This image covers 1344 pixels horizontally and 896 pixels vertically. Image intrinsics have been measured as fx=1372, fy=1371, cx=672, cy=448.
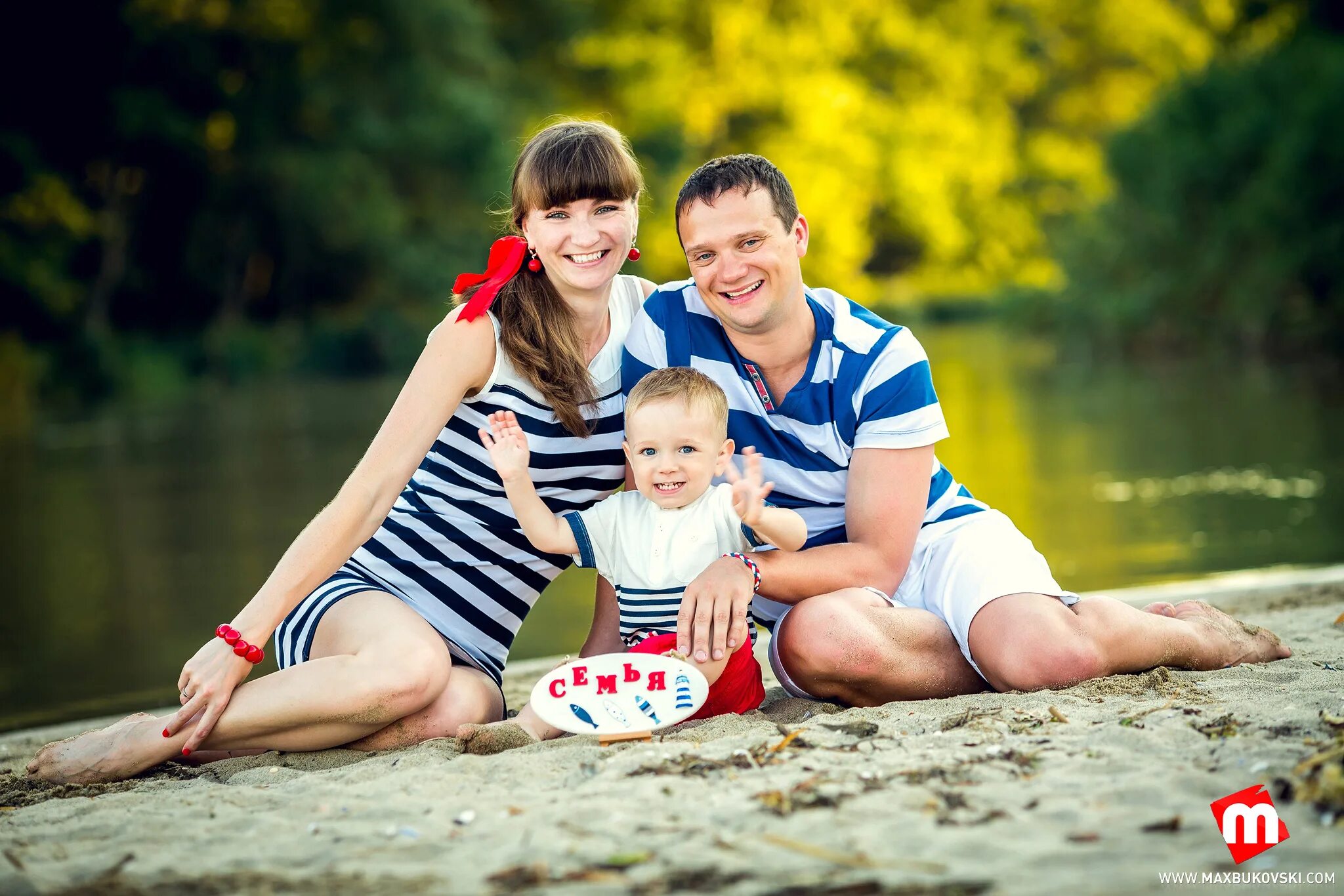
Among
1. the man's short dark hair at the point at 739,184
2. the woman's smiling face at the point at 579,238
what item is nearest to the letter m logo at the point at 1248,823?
the man's short dark hair at the point at 739,184

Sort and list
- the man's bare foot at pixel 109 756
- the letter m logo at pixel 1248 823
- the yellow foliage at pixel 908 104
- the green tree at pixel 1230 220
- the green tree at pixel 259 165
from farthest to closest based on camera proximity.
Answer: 1. the yellow foliage at pixel 908 104
2. the green tree at pixel 259 165
3. the green tree at pixel 1230 220
4. the man's bare foot at pixel 109 756
5. the letter m logo at pixel 1248 823

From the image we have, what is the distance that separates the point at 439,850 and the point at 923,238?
122 ft

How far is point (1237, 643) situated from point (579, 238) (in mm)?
2023

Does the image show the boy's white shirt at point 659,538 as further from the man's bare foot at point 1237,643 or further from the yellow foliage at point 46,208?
the yellow foliage at point 46,208

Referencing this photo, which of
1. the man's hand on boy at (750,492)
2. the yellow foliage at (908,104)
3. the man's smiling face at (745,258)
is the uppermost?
the yellow foliage at (908,104)

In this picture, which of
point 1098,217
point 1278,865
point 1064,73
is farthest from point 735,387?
point 1064,73

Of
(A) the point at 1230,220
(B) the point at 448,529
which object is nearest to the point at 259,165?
(A) the point at 1230,220

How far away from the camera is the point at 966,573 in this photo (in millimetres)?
3541

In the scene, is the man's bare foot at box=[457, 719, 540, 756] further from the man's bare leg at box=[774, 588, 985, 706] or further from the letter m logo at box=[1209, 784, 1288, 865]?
the letter m logo at box=[1209, 784, 1288, 865]

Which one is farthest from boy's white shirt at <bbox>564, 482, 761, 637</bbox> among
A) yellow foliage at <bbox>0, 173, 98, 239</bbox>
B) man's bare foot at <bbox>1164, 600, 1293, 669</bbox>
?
yellow foliage at <bbox>0, 173, 98, 239</bbox>

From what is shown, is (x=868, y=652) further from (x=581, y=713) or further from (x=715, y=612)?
(x=581, y=713)

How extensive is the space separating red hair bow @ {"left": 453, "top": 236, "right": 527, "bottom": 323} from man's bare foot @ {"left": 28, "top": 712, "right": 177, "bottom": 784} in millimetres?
1245

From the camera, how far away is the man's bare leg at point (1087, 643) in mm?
3352

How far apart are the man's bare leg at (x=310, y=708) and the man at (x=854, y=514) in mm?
762
